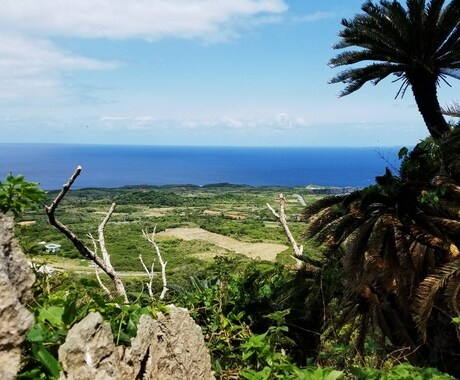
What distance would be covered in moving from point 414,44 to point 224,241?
5368 centimetres

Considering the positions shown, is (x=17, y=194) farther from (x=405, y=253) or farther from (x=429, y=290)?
(x=405, y=253)

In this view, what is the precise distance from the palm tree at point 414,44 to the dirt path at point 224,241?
34.5 metres

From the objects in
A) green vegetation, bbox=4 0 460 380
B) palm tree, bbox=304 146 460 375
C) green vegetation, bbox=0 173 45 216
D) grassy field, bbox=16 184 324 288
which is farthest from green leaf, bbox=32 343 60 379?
grassy field, bbox=16 184 324 288

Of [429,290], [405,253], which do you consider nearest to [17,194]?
[429,290]

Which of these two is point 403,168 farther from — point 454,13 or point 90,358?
point 90,358

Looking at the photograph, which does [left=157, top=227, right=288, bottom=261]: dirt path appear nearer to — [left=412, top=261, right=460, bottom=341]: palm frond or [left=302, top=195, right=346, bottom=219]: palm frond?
[left=302, top=195, right=346, bottom=219]: palm frond

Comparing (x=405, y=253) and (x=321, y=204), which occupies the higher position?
(x=321, y=204)

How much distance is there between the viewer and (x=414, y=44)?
376 inches

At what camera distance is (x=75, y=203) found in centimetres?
9238

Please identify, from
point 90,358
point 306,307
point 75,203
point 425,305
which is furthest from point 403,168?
point 75,203

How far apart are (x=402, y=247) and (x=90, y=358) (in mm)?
6432

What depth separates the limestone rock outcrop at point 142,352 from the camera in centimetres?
176

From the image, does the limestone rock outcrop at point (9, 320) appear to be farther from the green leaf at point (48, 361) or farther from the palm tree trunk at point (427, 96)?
the palm tree trunk at point (427, 96)

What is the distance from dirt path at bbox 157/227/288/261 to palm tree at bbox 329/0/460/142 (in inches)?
1360
